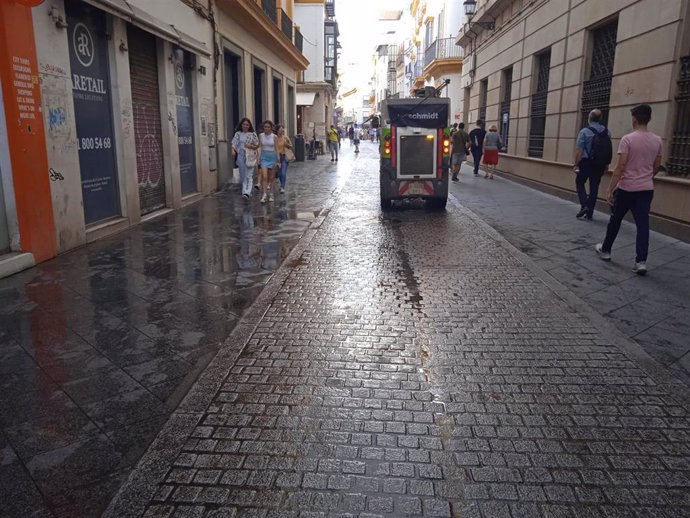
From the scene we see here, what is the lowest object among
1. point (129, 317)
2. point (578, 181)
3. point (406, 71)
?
point (129, 317)

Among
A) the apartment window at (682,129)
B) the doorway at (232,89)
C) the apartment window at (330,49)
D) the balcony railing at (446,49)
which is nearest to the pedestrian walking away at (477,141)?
the doorway at (232,89)

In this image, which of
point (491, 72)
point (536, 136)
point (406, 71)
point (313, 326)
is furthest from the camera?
point (406, 71)

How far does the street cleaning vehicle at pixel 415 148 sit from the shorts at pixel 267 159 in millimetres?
2995

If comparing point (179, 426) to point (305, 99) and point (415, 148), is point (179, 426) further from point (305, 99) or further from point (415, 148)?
point (305, 99)

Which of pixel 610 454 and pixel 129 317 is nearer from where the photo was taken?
pixel 610 454

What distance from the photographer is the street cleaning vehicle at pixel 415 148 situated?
11.2 metres

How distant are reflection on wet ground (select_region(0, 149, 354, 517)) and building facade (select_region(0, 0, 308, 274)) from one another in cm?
63

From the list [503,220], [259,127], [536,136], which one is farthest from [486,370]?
[259,127]

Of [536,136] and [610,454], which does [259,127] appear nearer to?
[536,136]

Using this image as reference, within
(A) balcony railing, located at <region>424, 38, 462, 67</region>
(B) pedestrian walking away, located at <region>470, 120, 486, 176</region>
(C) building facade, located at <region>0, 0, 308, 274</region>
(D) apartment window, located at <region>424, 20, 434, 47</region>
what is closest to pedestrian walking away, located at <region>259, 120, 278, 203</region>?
(C) building facade, located at <region>0, 0, 308, 274</region>

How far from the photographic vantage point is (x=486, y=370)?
3.99 m

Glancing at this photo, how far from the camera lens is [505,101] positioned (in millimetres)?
19266

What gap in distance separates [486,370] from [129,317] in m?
3.17

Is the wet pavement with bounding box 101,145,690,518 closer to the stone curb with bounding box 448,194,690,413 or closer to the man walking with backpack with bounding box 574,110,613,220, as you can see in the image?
the stone curb with bounding box 448,194,690,413
